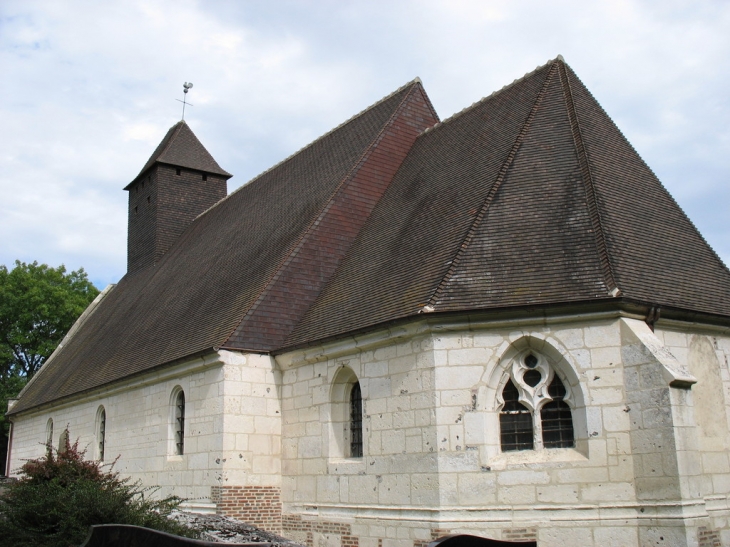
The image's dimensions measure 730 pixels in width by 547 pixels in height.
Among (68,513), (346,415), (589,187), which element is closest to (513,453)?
(346,415)

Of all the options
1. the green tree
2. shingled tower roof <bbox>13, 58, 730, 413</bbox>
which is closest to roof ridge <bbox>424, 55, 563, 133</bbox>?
shingled tower roof <bbox>13, 58, 730, 413</bbox>

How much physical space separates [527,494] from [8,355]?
3096 centimetres

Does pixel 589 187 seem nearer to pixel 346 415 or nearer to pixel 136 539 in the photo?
pixel 346 415

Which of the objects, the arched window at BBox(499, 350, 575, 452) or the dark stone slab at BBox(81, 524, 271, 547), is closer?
the dark stone slab at BBox(81, 524, 271, 547)

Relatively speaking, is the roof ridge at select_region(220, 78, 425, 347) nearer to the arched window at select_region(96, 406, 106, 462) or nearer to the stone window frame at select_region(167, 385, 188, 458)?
the stone window frame at select_region(167, 385, 188, 458)

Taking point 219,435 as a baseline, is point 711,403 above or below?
above

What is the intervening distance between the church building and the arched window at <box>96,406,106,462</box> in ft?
1.64

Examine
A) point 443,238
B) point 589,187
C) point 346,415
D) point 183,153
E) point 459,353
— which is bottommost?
point 346,415

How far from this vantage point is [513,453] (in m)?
10.5

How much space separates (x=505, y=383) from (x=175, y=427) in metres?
7.71

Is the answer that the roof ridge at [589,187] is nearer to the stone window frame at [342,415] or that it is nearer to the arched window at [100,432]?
the stone window frame at [342,415]

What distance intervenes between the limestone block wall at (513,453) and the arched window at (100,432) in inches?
360

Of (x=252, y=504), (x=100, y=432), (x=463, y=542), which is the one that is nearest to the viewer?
(x=463, y=542)

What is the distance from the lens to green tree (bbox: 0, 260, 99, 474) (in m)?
34.9
